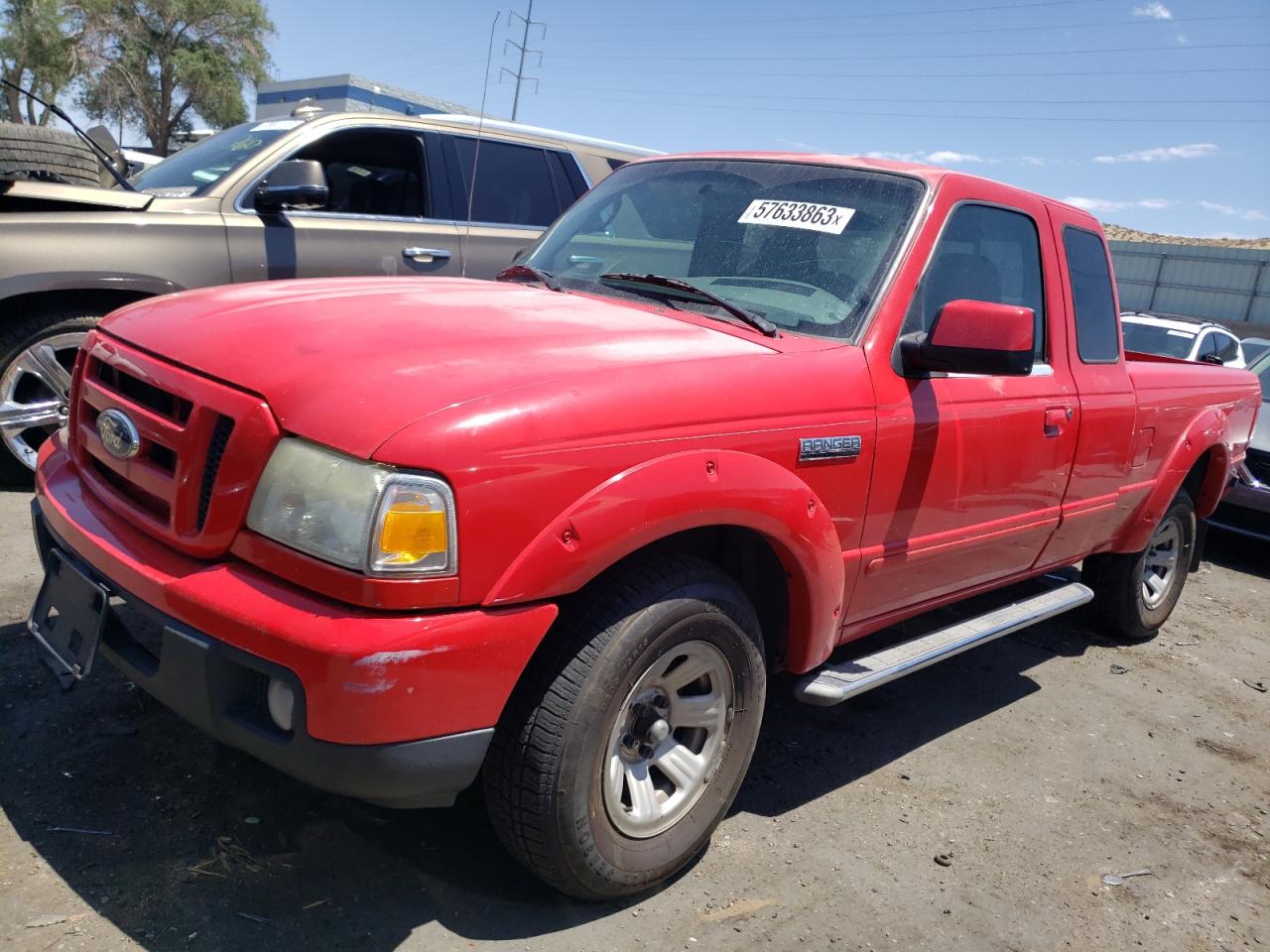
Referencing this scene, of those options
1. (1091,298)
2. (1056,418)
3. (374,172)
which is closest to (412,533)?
(1056,418)

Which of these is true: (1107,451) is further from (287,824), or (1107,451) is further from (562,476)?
(287,824)

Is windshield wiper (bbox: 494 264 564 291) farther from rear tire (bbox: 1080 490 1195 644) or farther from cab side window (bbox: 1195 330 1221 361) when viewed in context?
cab side window (bbox: 1195 330 1221 361)

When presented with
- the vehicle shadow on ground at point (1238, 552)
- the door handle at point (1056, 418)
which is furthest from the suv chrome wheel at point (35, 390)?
the vehicle shadow on ground at point (1238, 552)

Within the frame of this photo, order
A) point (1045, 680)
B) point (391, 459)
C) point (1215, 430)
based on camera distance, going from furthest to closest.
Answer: point (1215, 430) → point (1045, 680) → point (391, 459)

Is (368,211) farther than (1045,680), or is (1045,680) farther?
(368,211)

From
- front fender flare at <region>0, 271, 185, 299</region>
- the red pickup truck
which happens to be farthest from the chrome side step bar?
front fender flare at <region>0, 271, 185, 299</region>

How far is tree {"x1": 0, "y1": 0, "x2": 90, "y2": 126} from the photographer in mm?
36062

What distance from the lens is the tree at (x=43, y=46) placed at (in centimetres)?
3606

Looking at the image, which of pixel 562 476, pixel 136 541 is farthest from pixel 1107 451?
pixel 136 541

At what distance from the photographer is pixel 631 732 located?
2623 mm

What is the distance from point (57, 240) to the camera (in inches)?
188

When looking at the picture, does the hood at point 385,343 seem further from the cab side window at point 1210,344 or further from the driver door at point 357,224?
the cab side window at point 1210,344

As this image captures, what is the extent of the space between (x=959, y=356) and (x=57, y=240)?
405cm

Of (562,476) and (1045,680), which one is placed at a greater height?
(562,476)
